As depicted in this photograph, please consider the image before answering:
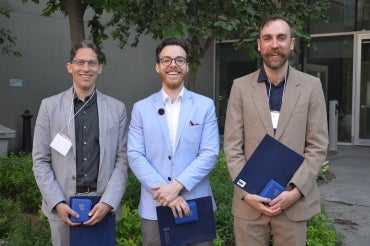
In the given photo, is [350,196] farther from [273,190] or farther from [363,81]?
[363,81]

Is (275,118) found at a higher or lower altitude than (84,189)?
higher

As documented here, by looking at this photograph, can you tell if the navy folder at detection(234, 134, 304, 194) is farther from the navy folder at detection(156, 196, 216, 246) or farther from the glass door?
the glass door

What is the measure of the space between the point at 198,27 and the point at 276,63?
7.27 feet

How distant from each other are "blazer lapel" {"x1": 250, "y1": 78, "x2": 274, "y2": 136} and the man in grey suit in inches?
36.6

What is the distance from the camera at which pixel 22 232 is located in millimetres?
4371

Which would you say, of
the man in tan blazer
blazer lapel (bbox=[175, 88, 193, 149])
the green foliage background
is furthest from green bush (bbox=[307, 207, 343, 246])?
blazer lapel (bbox=[175, 88, 193, 149])

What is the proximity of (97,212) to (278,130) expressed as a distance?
123 cm

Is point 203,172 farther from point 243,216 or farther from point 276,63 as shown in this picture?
point 276,63

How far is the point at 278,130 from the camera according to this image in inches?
111

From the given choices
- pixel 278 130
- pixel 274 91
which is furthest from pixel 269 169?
pixel 274 91

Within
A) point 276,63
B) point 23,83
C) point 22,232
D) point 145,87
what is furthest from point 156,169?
point 145,87

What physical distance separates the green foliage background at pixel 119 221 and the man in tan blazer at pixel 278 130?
1490mm

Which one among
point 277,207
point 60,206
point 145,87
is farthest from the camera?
point 145,87

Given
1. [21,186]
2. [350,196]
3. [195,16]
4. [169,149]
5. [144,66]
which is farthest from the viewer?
[144,66]
